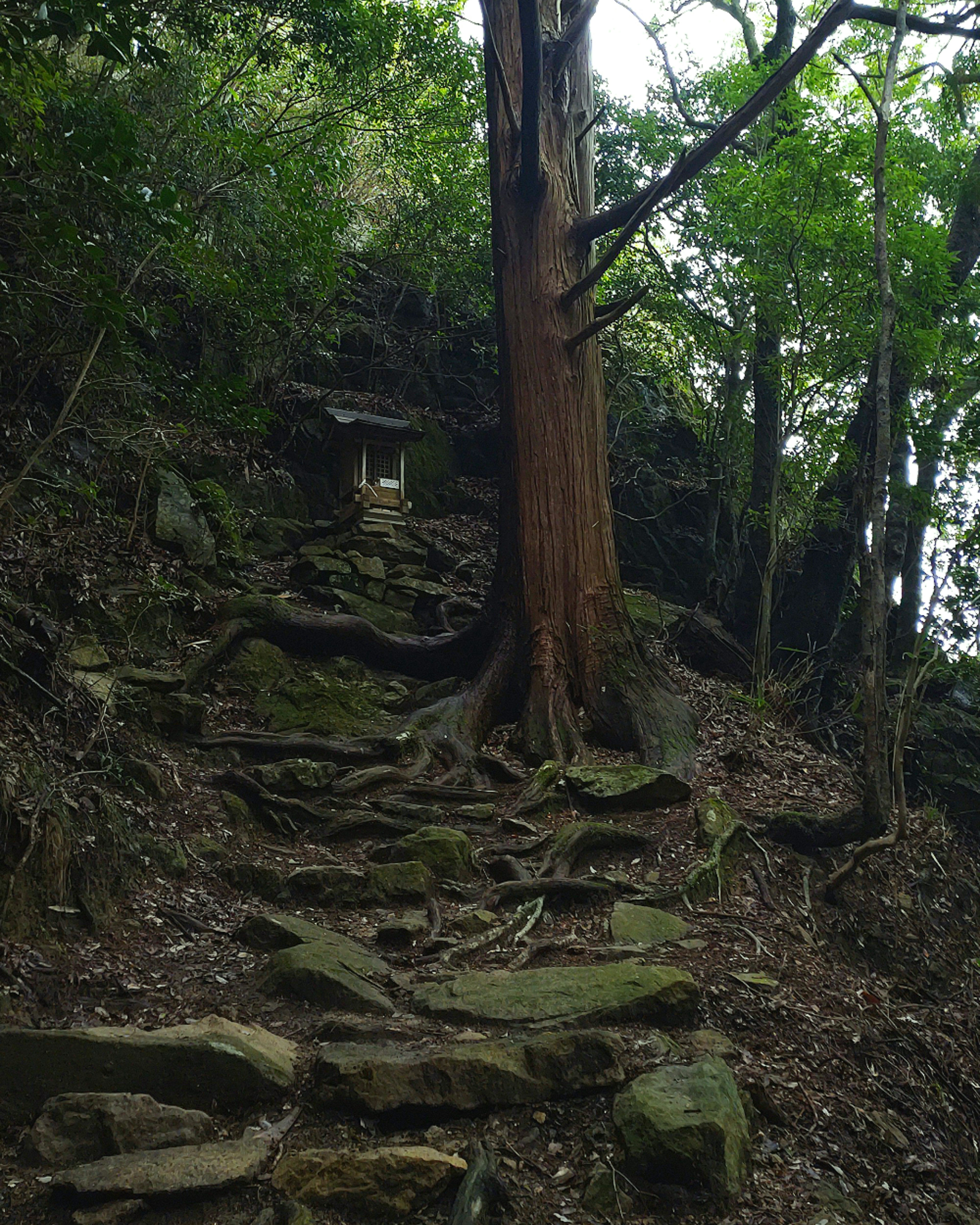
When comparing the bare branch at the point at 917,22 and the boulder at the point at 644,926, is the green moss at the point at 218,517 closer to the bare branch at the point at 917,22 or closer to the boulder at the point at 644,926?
the boulder at the point at 644,926

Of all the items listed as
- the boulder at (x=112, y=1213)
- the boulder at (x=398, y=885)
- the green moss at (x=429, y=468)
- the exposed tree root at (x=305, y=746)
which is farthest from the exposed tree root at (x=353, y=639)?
the boulder at (x=112, y=1213)

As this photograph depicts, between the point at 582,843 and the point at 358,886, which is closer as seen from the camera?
the point at 358,886

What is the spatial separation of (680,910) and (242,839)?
2546 millimetres

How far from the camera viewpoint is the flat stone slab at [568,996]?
3434 mm

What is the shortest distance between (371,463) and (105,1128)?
8.84 meters

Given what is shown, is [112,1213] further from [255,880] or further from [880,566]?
[880,566]

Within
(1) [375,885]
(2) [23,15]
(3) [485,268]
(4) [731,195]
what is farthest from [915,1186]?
(3) [485,268]

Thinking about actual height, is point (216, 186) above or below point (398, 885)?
above

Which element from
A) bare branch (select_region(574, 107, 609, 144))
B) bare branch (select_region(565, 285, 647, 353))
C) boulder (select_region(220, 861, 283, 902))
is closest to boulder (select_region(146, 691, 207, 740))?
boulder (select_region(220, 861, 283, 902))

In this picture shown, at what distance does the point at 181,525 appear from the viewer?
8578 mm

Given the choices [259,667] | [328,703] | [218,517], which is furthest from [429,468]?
[328,703]

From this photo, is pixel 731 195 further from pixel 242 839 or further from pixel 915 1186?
pixel 915 1186

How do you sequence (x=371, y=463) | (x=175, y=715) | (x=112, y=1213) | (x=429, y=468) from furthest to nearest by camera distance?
(x=429, y=468), (x=371, y=463), (x=175, y=715), (x=112, y=1213)

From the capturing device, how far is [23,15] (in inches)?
152
